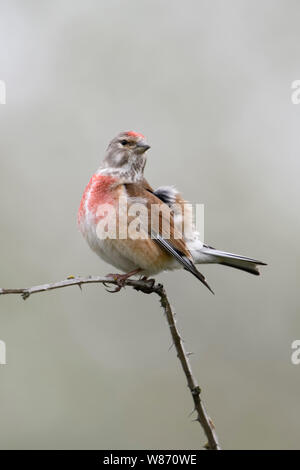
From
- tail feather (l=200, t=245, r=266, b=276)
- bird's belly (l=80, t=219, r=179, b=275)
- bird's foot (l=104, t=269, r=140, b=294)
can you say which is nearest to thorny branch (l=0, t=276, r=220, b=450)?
bird's foot (l=104, t=269, r=140, b=294)

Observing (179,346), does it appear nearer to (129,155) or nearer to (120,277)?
(120,277)

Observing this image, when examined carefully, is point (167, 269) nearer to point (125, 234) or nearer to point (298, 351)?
point (125, 234)

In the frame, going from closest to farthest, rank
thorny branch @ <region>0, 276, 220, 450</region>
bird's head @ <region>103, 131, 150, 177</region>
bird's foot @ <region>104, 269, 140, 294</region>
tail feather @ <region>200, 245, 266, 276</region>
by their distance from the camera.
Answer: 1. thorny branch @ <region>0, 276, 220, 450</region>
2. bird's foot @ <region>104, 269, 140, 294</region>
3. tail feather @ <region>200, 245, 266, 276</region>
4. bird's head @ <region>103, 131, 150, 177</region>

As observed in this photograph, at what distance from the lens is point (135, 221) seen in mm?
4816

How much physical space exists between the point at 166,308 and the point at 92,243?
5.50ft

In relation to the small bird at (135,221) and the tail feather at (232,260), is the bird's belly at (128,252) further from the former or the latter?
the tail feather at (232,260)

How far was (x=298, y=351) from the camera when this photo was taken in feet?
18.5

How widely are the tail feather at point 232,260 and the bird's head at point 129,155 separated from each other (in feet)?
3.15

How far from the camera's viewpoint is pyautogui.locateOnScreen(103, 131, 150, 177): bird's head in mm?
5305

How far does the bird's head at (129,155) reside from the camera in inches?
209

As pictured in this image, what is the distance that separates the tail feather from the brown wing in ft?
1.41

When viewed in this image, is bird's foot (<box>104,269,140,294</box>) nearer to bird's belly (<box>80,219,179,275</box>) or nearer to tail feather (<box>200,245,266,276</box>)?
bird's belly (<box>80,219,179,275</box>)

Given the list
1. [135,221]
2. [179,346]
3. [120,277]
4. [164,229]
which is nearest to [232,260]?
[164,229]

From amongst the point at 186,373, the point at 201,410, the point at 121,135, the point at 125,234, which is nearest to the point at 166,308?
the point at 186,373
